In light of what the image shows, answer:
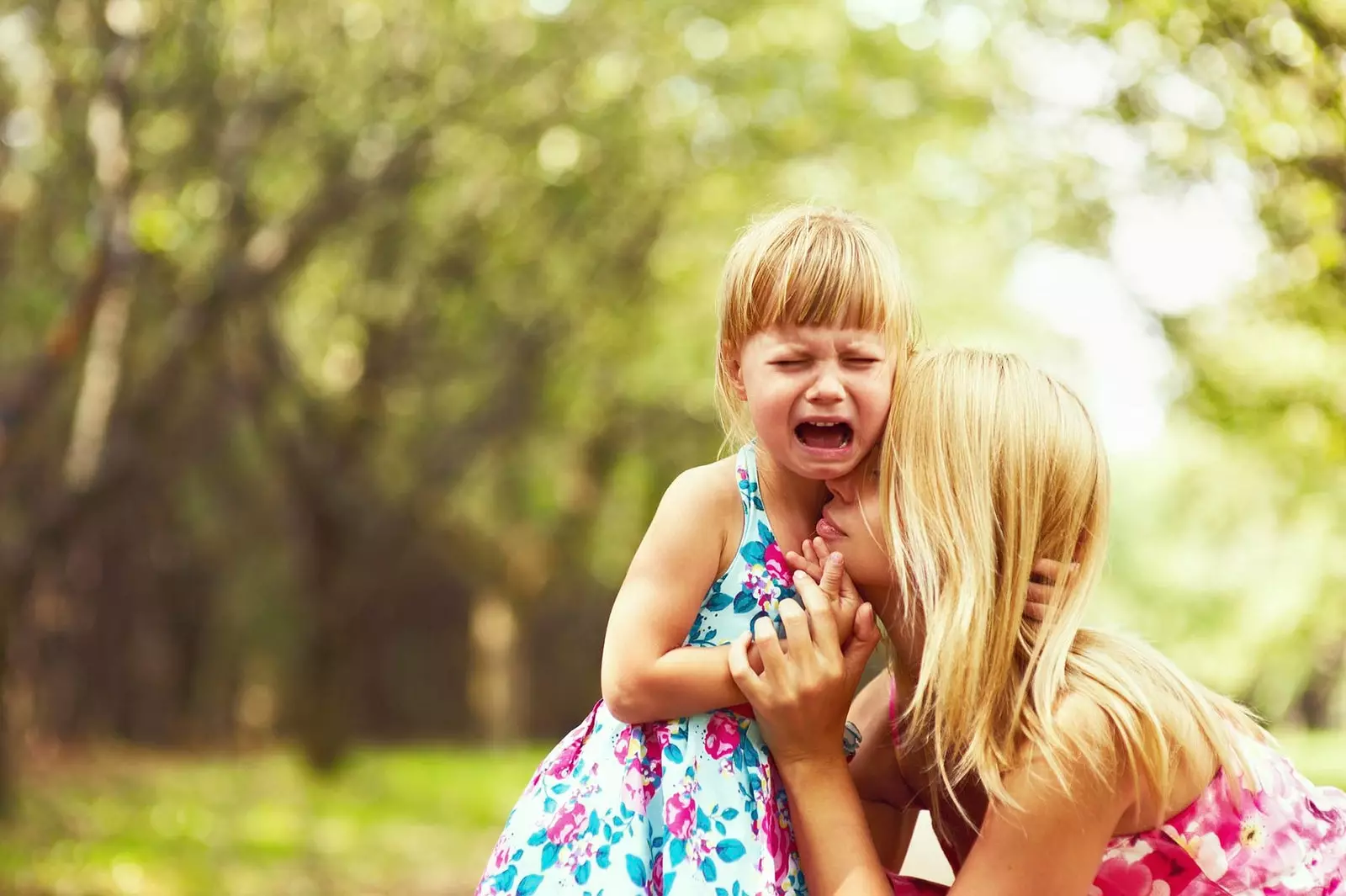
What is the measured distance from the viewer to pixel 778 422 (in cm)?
229

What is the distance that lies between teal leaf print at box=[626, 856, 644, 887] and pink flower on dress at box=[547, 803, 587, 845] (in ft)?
0.33

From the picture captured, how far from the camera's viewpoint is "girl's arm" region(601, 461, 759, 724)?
228 centimetres

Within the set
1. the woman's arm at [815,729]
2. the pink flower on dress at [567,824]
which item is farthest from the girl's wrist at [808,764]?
the pink flower on dress at [567,824]

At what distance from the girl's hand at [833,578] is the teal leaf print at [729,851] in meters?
0.37

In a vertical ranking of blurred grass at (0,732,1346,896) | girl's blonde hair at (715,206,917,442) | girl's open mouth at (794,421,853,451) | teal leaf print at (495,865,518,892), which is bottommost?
blurred grass at (0,732,1346,896)

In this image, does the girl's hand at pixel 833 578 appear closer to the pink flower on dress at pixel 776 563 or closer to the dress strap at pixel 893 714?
the pink flower on dress at pixel 776 563

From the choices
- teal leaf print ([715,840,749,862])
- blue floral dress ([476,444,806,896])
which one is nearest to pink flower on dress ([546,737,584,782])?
blue floral dress ([476,444,806,896])

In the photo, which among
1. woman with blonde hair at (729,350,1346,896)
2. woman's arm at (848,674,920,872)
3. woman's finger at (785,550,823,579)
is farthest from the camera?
woman's arm at (848,674,920,872)

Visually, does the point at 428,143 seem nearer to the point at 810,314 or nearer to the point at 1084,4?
the point at 1084,4

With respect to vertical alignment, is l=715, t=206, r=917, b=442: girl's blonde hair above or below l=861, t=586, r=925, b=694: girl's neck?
above

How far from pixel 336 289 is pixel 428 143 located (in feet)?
17.2

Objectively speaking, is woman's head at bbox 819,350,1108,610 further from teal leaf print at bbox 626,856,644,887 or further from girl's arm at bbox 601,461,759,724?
teal leaf print at bbox 626,856,644,887

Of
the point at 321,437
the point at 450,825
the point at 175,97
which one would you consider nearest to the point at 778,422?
the point at 175,97

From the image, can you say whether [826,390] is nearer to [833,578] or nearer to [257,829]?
[833,578]
